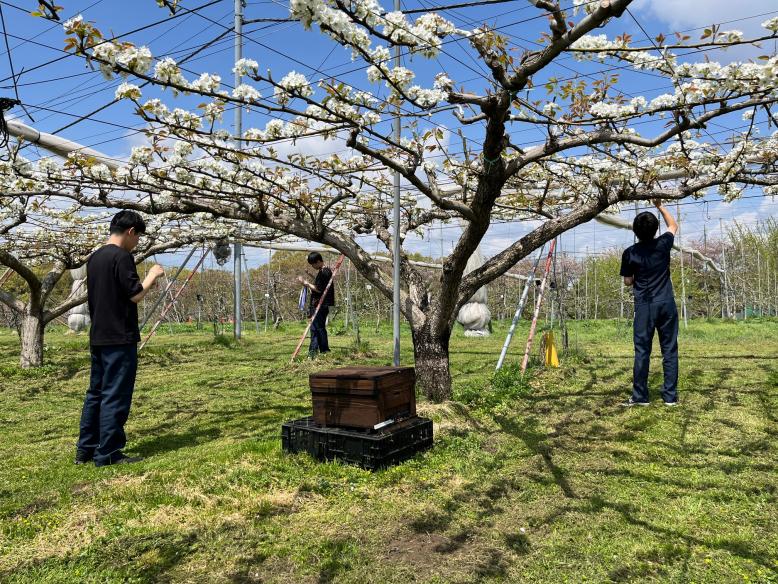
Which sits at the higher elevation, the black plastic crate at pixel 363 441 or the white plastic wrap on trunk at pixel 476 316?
the white plastic wrap on trunk at pixel 476 316

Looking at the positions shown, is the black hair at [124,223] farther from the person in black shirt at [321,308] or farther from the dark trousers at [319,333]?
the dark trousers at [319,333]

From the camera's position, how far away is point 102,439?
4.07 m

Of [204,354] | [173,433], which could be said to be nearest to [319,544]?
[173,433]

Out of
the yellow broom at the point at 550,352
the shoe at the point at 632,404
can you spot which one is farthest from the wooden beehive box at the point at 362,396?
the yellow broom at the point at 550,352

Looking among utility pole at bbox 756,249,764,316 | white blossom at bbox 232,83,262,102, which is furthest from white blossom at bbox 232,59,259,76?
utility pole at bbox 756,249,764,316

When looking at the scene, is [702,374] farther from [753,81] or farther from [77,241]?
[77,241]

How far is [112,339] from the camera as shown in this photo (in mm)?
4074

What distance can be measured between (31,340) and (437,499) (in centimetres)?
962

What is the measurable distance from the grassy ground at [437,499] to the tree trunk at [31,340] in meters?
4.44

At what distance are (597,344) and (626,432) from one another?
7.75m

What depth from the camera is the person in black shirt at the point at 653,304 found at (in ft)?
18.2

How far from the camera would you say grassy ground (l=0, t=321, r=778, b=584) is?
101 inches

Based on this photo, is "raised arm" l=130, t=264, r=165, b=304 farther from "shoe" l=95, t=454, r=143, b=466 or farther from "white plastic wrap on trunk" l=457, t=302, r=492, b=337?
"white plastic wrap on trunk" l=457, t=302, r=492, b=337

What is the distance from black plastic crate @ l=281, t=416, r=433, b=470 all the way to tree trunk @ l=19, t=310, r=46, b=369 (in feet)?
26.7
